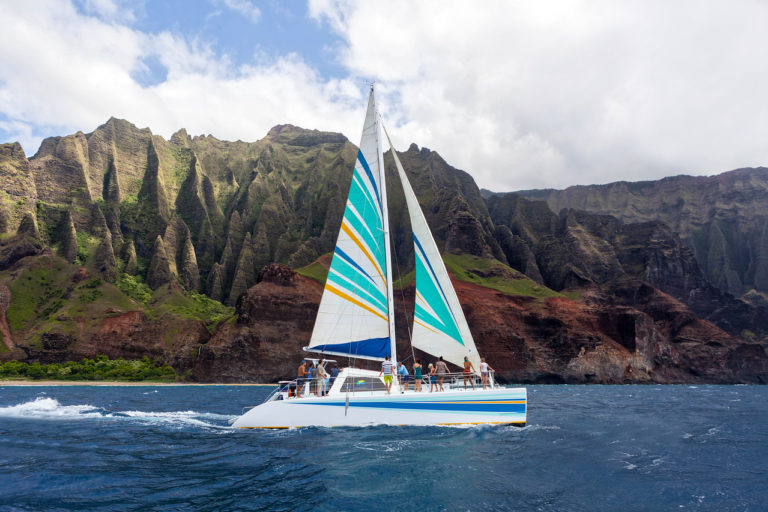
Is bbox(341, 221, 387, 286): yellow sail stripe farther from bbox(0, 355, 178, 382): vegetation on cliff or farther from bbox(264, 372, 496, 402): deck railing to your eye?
bbox(0, 355, 178, 382): vegetation on cliff

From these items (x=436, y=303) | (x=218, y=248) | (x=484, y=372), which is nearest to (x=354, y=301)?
(x=436, y=303)

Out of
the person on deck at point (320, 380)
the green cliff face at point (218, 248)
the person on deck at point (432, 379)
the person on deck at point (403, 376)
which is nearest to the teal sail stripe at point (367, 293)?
the person on deck at point (403, 376)

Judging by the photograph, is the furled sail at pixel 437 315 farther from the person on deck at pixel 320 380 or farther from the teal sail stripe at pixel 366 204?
the person on deck at pixel 320 380

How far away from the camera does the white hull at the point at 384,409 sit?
1722 cm

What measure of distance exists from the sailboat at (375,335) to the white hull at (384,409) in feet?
0.12

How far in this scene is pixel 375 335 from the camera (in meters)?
19.9

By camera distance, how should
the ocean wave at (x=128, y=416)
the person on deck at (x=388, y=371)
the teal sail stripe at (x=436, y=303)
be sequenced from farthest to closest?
the ocean wave at (x=128, y=416)
the teal sail stripe at (x=436, y=303)
the person on deck at (x=388, y=371)

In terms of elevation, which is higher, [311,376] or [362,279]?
[362,279]

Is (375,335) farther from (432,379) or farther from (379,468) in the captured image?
(379,468)

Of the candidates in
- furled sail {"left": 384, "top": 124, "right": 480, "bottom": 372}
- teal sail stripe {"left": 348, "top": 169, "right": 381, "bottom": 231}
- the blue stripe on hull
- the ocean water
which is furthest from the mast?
the ocean water

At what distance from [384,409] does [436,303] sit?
4934 mm

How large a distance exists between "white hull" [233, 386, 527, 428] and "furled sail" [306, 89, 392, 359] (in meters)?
2.74

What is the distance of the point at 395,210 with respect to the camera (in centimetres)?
13325

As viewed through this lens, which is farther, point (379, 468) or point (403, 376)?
point (403, 376)
